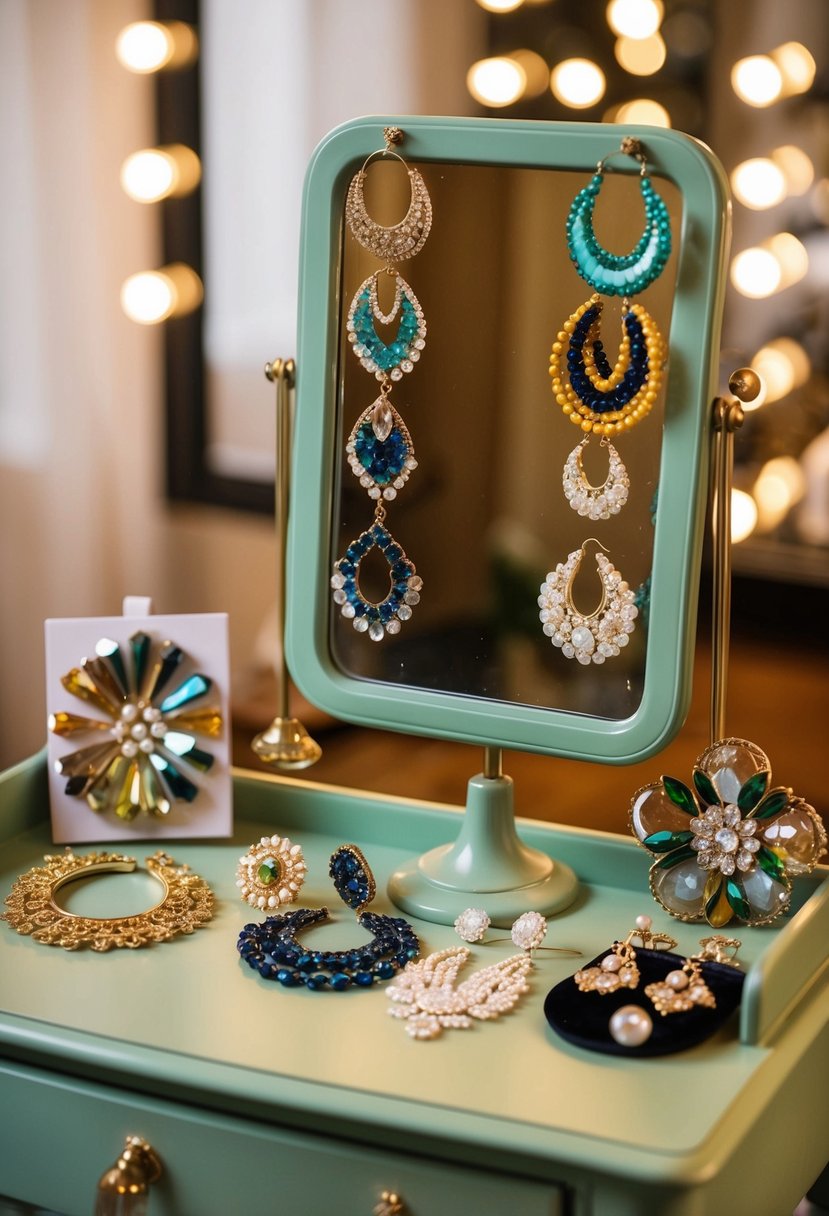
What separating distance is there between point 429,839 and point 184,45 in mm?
1570

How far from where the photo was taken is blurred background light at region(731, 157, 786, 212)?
212 centimetres

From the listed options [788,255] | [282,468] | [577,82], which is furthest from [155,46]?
[282,468]

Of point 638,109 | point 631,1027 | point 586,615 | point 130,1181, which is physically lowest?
point 130,1181

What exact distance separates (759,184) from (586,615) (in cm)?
138

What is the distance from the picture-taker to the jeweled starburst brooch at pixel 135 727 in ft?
3.62

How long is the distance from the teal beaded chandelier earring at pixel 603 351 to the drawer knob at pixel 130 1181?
475mm

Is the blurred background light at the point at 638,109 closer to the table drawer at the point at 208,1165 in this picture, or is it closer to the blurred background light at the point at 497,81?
the blurred background light at the point at 497,81

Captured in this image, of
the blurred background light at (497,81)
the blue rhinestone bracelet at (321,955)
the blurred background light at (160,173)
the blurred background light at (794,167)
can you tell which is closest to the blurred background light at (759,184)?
the blurred background light at (794,167)

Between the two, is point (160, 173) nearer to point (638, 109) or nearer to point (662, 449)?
point (638, 109)

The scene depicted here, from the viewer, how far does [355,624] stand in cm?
103

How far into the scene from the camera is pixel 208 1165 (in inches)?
32.9

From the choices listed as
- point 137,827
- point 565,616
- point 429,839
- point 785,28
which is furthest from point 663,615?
point 785,28

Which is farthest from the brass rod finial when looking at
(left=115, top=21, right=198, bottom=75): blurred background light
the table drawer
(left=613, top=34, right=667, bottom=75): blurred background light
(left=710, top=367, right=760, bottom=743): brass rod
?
(left=115, top=21, right=198, bottom=75): blurred background light

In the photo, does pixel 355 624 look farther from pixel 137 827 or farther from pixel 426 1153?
pixel 426 1153
